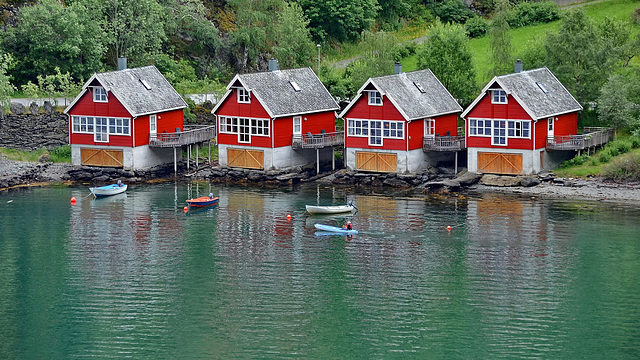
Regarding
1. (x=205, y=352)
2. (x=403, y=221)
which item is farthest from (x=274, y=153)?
(x=205, y=352)

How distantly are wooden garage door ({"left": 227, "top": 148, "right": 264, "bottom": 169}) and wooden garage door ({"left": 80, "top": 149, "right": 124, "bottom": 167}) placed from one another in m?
9.43

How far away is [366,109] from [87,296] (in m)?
37.3

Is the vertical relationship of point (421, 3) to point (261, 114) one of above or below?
above

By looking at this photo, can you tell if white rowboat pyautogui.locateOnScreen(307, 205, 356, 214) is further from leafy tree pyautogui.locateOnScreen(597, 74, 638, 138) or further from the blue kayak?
leafy tree pyautogui.locateOnScreen(597, 74, 638, 138)

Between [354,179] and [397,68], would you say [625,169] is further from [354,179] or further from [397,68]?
[354,179]

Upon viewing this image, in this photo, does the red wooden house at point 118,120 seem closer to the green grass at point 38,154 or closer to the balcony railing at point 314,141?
the green grass at point 38,154

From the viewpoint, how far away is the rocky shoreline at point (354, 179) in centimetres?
9144

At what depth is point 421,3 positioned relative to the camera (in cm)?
14662

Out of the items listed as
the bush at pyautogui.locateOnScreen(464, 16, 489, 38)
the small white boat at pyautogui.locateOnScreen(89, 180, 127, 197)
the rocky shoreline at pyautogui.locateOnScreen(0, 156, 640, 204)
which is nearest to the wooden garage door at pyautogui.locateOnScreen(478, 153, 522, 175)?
the rocky shoreline at pyautogui.locateOnScreen(0, 156, 640, 204)

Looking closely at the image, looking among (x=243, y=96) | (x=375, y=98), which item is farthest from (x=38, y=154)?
(x=375, y=98)

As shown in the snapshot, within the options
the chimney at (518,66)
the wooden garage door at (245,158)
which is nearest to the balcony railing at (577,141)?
the chimney at (518,66)

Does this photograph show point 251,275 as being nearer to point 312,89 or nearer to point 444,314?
point 444,314

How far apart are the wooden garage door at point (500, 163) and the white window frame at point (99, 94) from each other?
1276 inches

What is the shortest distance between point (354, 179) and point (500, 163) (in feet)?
40.4
